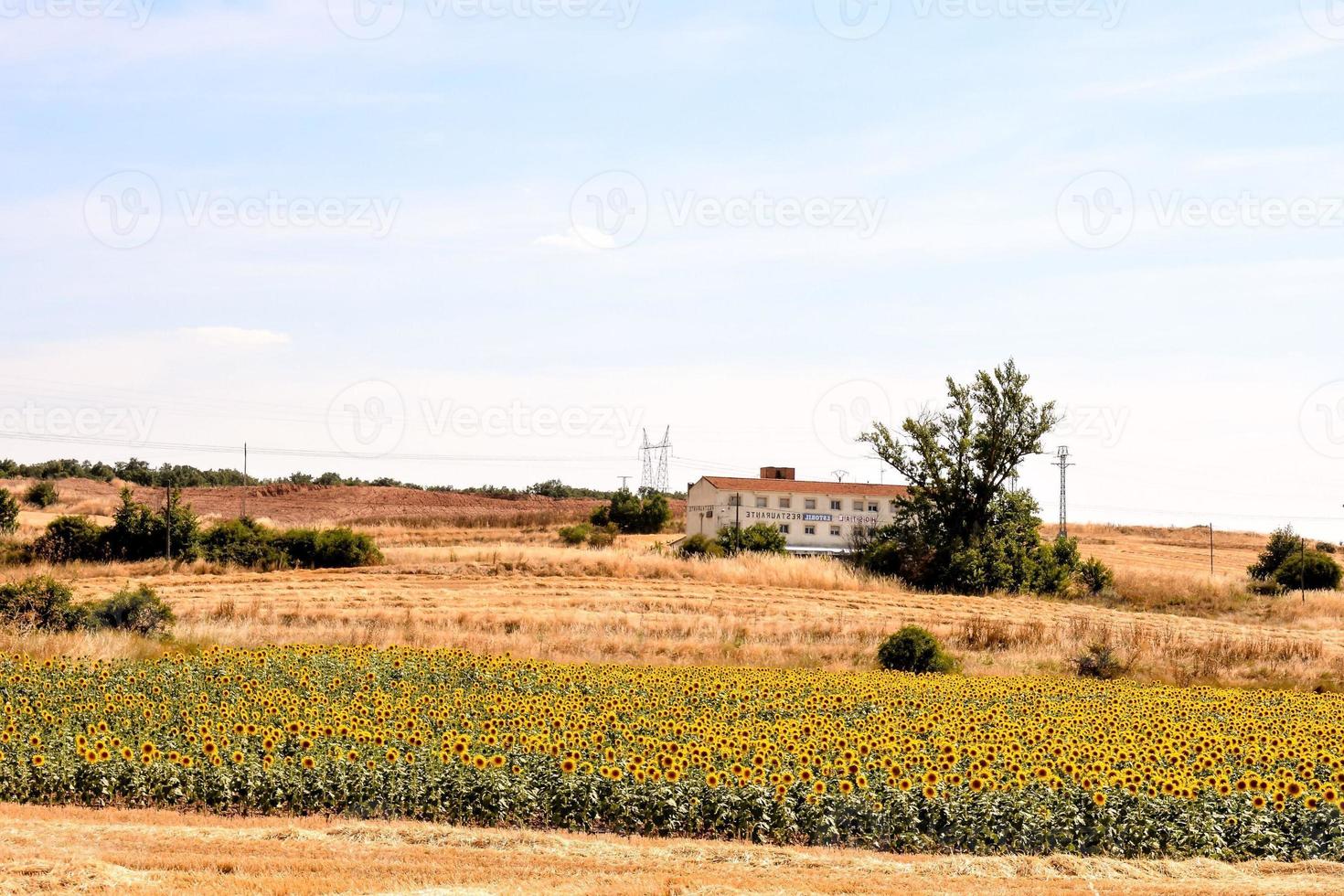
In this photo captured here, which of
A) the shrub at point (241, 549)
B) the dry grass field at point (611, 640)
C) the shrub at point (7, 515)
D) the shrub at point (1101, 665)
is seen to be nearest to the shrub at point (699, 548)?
the dry grass field at point (611, 640)

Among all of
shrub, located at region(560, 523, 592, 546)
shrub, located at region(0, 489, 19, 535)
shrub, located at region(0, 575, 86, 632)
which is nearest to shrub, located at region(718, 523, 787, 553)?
shrub, located at region(560, 523, 592, 546)

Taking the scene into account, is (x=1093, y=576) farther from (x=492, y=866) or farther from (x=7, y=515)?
(x=492, y=866)

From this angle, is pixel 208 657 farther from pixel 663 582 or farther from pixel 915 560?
pixel 915 560

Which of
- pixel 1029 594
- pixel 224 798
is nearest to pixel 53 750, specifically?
pixel 224 798

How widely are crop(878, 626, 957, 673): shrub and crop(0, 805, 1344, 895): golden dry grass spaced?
19102mm

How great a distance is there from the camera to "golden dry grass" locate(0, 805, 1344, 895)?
429 inches

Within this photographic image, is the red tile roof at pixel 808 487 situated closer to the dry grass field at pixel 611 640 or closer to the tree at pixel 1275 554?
the dry grass field at pixel 611 640

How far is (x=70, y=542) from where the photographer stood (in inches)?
2245

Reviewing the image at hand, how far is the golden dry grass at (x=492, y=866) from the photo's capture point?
429 inches

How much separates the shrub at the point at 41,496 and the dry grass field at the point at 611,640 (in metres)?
2.39

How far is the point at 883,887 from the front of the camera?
11.1m

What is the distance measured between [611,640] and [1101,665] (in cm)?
1179

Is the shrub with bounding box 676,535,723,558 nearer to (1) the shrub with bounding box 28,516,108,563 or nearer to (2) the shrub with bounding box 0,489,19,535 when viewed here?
(1) the shrub with bounding box 28,516,108,563

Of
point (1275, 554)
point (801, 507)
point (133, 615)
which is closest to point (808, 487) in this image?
point (801, 507)
